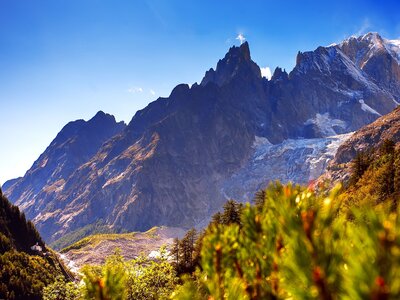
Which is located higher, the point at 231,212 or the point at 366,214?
the point at 366,214

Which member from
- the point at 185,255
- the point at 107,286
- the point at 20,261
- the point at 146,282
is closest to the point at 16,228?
the point at 20,261

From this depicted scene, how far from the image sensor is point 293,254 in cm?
247

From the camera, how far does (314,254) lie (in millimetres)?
2449

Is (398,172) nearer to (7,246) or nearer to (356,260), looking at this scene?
(356,260)

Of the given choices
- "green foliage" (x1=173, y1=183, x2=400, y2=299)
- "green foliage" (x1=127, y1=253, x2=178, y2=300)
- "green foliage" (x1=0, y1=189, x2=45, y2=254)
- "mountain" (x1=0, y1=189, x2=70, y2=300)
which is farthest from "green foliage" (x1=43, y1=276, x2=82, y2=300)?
"green foliage" (x1=0, y1=189, x2=45, y2=254)

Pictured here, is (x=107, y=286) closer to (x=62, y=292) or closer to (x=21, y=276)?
(x=62, y=292)

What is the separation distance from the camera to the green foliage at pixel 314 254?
2.07m

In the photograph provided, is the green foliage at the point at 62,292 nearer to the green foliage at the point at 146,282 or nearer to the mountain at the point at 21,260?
the green foliage at the point at 146,282

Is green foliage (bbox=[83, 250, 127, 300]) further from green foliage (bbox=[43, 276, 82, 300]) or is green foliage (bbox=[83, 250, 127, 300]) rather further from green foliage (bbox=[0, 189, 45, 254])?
green foliage (bbox=[0, 189, 45, 254])

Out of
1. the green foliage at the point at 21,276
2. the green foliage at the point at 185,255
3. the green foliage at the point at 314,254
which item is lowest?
the green foliage at the point at 185,255

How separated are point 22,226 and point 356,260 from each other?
102014mm

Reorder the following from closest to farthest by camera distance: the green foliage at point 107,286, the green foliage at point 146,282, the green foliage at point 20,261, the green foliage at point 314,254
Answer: the green foliage at point 314,254, the green foliage at point 107,286, the green foliage at point 146,282, the green foliage at point 20,261

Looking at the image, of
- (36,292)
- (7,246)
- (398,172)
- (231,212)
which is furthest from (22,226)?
(398,172)

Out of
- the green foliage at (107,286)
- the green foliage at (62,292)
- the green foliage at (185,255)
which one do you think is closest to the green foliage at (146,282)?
the green foliage at (62,292)
